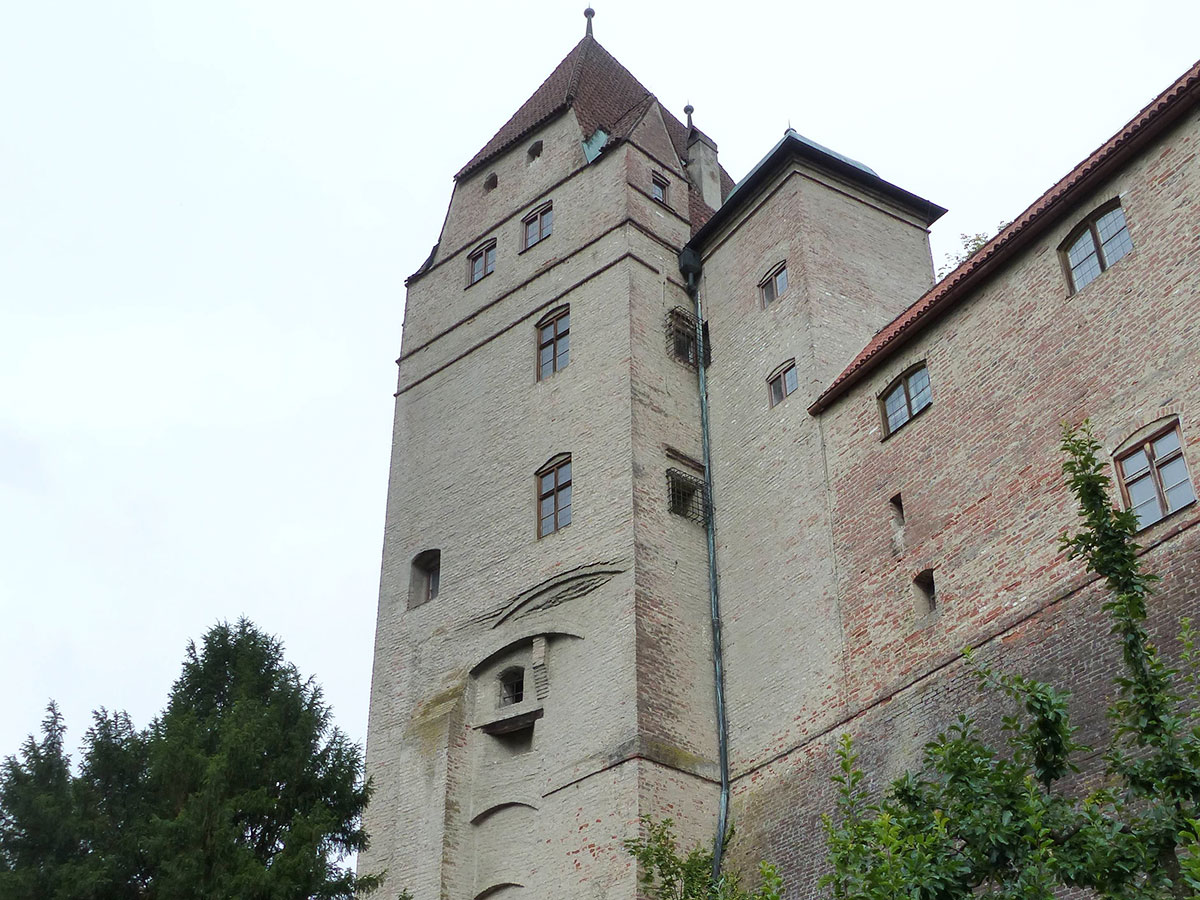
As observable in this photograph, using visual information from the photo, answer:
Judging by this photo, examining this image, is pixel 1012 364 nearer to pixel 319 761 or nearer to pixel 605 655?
pixel 605 655

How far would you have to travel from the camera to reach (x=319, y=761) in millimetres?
17281

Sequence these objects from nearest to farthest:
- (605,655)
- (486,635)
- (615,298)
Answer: (605,655) < (486,635) < (615,298)

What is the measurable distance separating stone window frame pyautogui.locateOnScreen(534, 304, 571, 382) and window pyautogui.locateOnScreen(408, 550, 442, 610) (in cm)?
389

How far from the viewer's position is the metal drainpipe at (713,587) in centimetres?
2130

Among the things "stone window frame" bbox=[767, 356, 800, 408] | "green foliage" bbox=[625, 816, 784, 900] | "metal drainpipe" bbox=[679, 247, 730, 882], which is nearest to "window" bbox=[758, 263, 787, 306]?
"stone window frame" bbox=[767, 356, 800, 408]

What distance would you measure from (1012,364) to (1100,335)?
58.0 inches

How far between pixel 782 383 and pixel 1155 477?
818 centimetres

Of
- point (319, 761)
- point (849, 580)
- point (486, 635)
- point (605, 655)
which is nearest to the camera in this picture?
point (319, 761)

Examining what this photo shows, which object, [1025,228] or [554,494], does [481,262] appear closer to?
[554,494]

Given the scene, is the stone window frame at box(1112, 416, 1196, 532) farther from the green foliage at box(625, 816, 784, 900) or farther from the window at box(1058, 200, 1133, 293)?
the green foliage at box(625, 816, 784, 900)

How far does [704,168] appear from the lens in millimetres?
31125

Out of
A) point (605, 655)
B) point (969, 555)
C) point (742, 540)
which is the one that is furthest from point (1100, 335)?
point (605, 655)

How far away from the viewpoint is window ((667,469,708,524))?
79.9 ft

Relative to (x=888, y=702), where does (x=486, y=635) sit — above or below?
above
